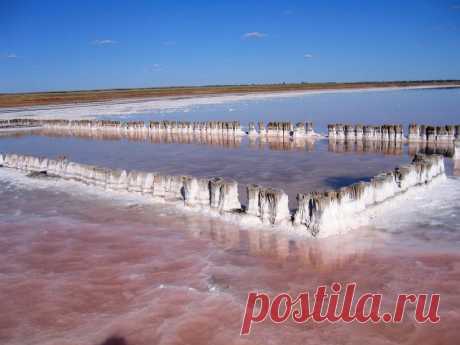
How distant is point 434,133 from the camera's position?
1495 cm

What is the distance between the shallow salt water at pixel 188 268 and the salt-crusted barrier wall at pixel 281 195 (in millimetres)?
262

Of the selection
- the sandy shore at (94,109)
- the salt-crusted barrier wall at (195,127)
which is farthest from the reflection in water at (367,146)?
the sandy shore at (94,109)

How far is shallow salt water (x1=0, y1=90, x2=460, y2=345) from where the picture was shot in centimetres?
394

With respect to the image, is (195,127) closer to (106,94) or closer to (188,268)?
(188,268)

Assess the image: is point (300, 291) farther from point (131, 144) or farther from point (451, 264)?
point (131, 144)

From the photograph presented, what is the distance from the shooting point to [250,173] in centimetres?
1078

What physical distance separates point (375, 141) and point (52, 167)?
11.0m

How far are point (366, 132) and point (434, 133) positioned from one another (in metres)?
2.42

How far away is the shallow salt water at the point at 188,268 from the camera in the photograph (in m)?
3.94

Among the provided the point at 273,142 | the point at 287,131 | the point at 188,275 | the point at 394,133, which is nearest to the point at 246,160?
the point at 273,142

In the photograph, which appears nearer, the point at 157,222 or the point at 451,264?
the point at 451,264

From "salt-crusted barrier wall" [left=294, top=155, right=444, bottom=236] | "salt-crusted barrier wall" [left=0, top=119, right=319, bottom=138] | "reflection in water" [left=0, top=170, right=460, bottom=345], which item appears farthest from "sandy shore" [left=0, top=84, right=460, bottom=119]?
"salt-crusted barrier wall" [left=294, top=155, right=444, bottom=236]

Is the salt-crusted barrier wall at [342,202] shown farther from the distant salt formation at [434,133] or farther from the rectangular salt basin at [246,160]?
the distant salt formation at [434,133]

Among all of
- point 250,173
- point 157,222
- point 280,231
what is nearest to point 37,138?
point 250,173
